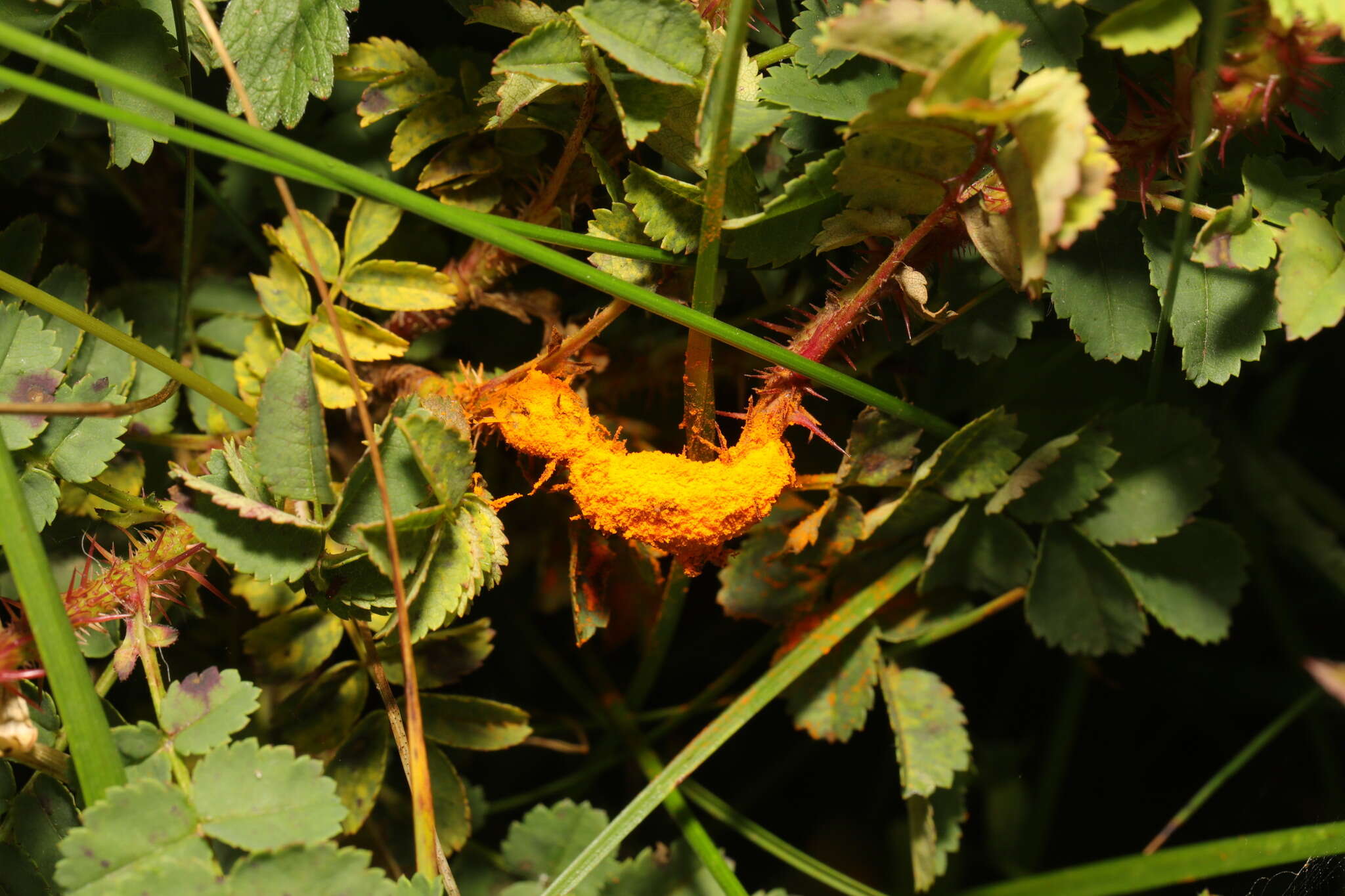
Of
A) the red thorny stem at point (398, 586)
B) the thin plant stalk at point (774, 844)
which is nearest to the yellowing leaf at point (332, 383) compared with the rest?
the red thorny stem at point (398, 586)

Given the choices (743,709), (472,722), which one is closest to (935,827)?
(743,709)

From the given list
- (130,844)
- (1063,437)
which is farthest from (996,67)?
(130,844)

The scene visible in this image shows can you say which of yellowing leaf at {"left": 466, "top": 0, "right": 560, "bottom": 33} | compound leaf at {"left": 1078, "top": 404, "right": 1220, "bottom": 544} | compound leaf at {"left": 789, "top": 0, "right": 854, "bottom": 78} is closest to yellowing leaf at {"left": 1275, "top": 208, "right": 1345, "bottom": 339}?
compound leaf at {"left": 1078, "top": 404, "right": 1220, "bottom": 544}

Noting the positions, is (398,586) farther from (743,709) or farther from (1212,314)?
(1212,314)

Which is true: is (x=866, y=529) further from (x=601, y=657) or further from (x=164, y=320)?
(x=164, y=320)

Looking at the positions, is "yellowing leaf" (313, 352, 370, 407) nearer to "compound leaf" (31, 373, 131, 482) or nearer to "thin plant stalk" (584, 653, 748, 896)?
"compound leaf" (31, 373, 131, 482)
